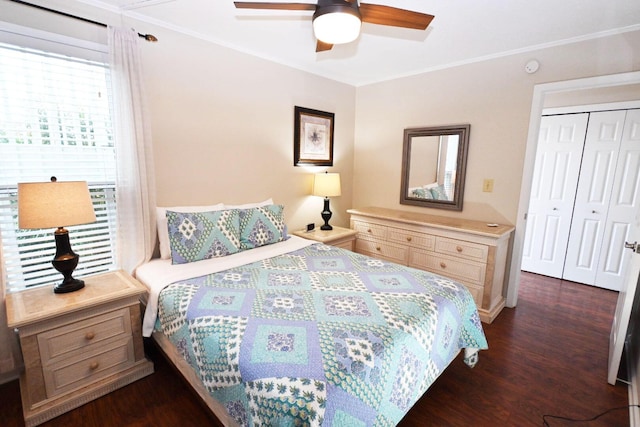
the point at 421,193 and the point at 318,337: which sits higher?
the point at 421,193

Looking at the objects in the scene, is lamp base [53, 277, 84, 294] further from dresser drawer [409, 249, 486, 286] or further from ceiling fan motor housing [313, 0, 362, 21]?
dresser drawer [409, 249, 486, 286]

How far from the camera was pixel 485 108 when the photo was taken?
2895 mm

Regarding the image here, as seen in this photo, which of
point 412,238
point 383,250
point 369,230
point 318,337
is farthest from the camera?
point 369,230

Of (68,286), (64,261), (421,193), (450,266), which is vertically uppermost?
(421,193)

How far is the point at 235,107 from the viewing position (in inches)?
108

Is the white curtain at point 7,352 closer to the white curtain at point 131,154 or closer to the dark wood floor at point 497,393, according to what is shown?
the dark wood floor at point 497,393

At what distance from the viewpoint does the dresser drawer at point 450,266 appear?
2705 mm

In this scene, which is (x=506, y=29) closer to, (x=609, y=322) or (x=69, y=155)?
(x=609, y=322)

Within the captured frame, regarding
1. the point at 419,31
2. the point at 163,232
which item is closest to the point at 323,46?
the point at 419,31

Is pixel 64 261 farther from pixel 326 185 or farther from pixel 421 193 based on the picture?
pixel 421 193

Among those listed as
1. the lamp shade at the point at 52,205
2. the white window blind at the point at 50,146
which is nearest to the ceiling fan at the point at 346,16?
the white window blind at the point at 50,146

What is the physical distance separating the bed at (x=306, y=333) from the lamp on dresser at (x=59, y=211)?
1.37 feet

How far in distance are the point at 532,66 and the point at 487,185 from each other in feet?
3.51

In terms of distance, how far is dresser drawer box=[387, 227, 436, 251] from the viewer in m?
2.98
